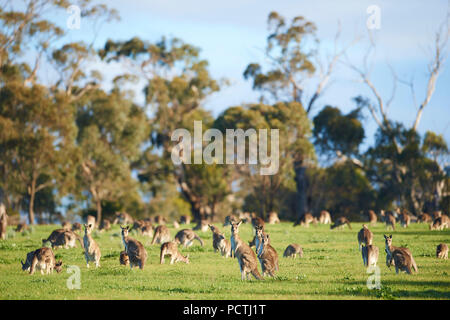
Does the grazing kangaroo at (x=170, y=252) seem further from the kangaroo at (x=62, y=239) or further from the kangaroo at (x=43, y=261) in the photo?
the kangaroo at (x=62, y=239)

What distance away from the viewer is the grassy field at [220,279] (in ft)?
47.4

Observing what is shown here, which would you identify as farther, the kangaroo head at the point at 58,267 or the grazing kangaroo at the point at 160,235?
the grazing kangaroo at the point at 160,235

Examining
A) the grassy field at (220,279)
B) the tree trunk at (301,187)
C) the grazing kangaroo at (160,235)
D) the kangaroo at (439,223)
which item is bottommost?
the grassy field at (220,279)

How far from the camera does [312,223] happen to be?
42.4 metres

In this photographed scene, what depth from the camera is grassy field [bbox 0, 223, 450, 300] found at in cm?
1444

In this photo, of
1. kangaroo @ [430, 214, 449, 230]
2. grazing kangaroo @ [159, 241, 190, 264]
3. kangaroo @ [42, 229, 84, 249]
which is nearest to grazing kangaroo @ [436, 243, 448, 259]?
grazing kangaroo @ [159, 241, 190, 264]

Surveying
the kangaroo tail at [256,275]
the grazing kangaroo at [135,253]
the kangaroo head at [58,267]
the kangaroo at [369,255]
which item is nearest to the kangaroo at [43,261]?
the kangaroo head at [58,267]

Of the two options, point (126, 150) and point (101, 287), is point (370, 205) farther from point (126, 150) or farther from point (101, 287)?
point (101, 287)

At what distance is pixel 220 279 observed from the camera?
16750 mm

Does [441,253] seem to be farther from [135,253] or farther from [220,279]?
[135,253]

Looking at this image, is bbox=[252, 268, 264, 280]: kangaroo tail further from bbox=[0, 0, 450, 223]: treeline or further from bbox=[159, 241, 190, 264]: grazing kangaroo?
bbox=[0, 0, 450, 223]: treeline
